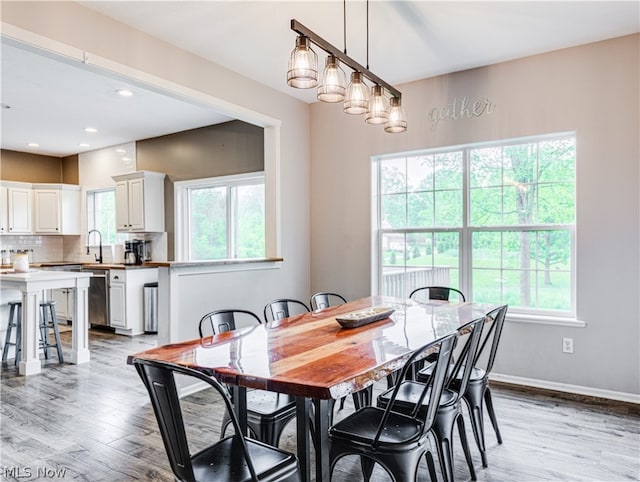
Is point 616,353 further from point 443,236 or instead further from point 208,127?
point 208,127

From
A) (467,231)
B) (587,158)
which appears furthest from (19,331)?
(587,158)

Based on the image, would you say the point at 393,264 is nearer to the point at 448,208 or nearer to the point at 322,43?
the point at 448,208

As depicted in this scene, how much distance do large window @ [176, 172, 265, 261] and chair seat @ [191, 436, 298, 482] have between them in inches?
149

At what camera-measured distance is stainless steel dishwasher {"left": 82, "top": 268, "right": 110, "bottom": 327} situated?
6215 mm

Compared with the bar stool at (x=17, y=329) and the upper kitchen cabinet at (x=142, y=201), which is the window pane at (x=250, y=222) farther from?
the bar stool at (x=17, y=329)

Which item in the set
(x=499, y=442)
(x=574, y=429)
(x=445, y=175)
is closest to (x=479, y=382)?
(x=499, y=442)

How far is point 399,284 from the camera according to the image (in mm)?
4559

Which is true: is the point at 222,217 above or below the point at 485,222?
above

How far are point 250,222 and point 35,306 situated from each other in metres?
2.44

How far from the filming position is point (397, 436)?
1801 millimetres

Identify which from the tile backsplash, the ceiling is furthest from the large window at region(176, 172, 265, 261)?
the ceiling

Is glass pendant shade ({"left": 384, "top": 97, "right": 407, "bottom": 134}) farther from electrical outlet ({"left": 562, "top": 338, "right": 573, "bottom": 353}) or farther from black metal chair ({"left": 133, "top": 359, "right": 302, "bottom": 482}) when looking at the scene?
electrical outlet ({"left": 562, "top": 338, "right": 573, "bottom": 353})

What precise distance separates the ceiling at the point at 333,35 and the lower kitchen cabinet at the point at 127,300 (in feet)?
7.37

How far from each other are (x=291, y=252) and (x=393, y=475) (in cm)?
320
